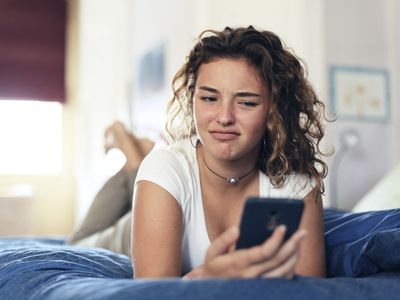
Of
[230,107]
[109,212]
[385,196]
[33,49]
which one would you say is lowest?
[109,212]

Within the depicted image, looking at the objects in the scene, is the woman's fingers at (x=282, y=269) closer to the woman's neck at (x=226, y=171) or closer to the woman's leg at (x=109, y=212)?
the woman's neck at (x=226, y=171)

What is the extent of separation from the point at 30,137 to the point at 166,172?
4.37 meters

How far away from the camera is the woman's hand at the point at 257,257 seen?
0.85m

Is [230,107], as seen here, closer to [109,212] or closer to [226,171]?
[226,171]

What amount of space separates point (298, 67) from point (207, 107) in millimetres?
246

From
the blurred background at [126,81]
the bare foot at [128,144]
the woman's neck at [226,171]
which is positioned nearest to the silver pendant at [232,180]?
the woman's neck at [226,171]

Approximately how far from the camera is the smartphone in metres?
0.81

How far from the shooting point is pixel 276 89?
1.33 meters

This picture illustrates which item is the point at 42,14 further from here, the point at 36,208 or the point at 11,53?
the point at 36,208

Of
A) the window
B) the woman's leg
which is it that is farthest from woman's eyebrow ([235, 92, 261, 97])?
the window

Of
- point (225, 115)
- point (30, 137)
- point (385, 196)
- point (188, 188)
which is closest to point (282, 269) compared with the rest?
point (225, 115)

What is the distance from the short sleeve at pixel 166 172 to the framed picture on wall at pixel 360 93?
62.0 inches

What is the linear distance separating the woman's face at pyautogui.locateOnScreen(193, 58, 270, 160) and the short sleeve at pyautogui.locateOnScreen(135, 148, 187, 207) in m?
0.10

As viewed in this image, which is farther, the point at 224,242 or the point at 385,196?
the point at 385,196
